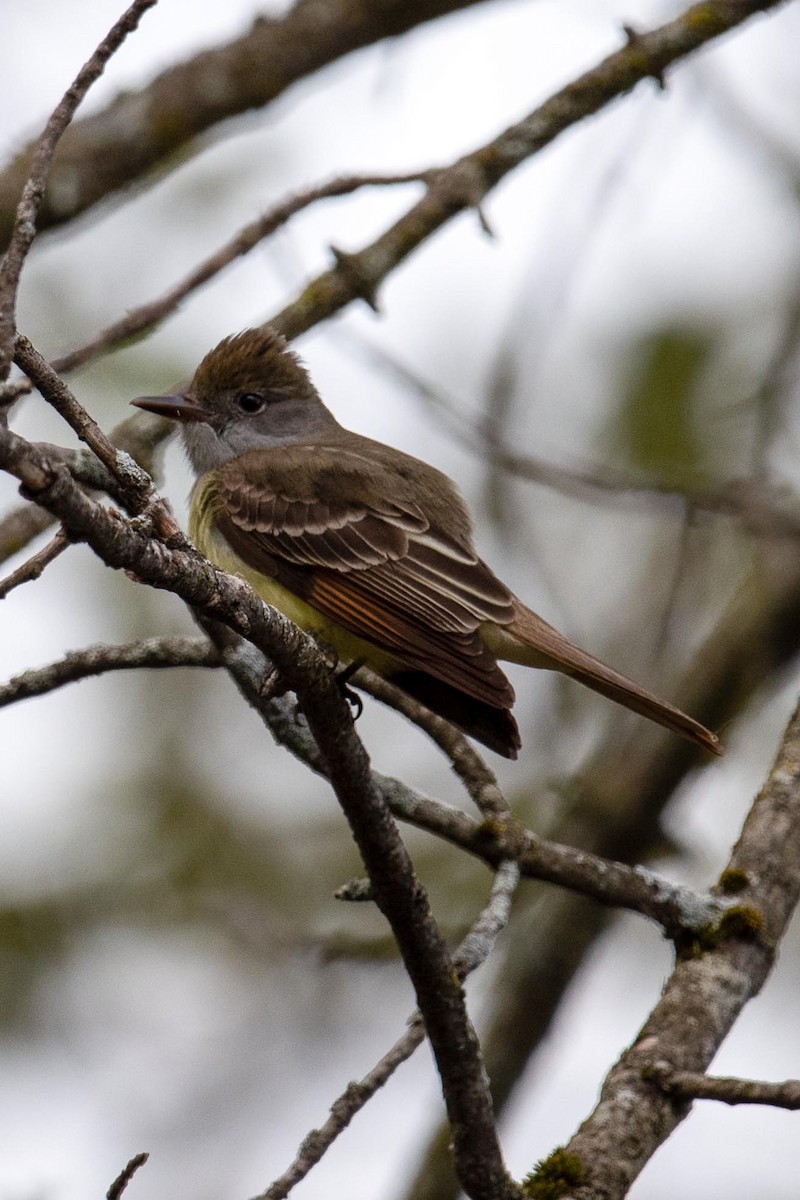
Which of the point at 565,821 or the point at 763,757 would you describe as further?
the point at 763,757

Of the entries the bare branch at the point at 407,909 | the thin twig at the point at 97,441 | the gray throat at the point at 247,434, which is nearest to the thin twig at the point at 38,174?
the thin twig at the point at 97,441

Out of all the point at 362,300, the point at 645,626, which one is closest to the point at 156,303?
the point at 362,300

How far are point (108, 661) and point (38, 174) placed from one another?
1.39 meters

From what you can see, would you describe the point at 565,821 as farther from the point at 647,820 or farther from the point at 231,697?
the point at 231,697

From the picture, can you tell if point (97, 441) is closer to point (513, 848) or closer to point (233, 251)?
point (513, 848)

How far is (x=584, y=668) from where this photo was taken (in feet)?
15.7

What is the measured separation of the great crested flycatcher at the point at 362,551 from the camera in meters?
4.68

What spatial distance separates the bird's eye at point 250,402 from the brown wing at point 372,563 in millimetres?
568

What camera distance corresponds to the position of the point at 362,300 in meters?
5.56

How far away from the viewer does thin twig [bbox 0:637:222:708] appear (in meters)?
3.79

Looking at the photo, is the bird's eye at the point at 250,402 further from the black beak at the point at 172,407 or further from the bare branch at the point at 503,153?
the bare branch at the point at 503,153

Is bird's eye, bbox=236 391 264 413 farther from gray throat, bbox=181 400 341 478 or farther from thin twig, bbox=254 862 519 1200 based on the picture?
thin twig, bbox=254 862 519 1200

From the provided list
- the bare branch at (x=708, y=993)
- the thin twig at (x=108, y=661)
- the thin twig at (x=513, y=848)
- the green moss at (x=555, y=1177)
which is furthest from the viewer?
the thin twig at (x=513, y=848)

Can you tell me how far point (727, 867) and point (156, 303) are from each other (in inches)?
101
